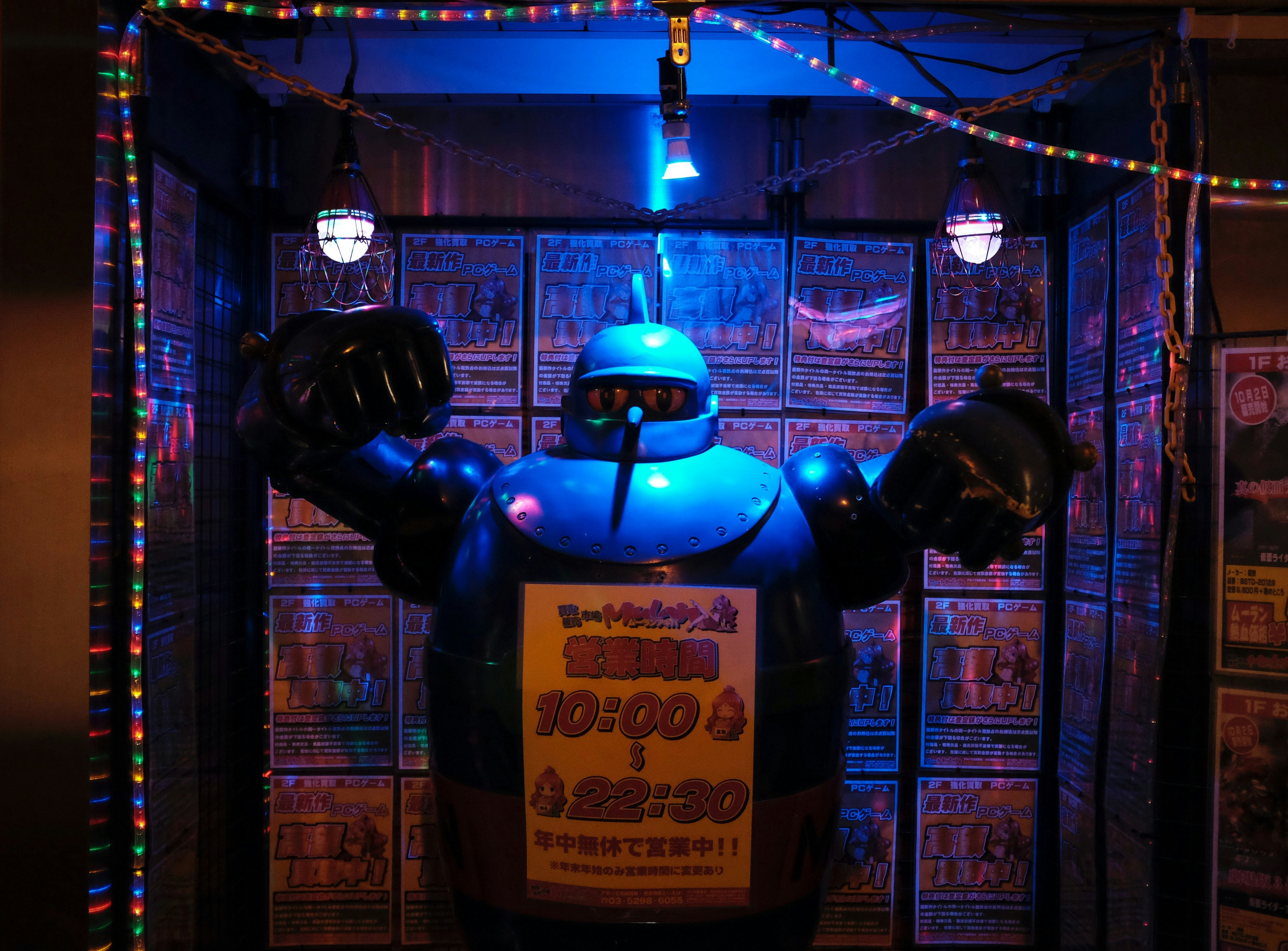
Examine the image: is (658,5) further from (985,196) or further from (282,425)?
(282,425)

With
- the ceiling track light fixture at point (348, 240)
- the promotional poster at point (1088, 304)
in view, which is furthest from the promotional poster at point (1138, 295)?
the ceiling track light fixture at point (348, 240)

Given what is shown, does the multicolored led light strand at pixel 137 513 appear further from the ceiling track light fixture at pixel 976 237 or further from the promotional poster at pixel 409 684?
the ceiling track light fixture at pixel 976 237

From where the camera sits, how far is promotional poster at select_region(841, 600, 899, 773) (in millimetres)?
2891

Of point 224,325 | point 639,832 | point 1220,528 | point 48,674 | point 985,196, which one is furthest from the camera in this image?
point 224,325

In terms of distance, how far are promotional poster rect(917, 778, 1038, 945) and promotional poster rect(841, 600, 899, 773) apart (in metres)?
0.22

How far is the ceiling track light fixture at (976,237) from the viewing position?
246cm

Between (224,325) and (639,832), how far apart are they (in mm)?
2227

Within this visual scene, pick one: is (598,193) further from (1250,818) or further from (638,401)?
(1250,818)

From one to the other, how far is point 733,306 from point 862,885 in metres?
2.11

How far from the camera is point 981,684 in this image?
2896 mm

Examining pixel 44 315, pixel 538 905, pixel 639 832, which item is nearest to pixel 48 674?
pixel 44 315

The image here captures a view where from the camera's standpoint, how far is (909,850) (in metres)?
2.93

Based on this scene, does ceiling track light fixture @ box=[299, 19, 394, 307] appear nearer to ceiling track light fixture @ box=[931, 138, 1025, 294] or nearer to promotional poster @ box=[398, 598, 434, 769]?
promotional poster @ box=[398, 598, 434, 769]

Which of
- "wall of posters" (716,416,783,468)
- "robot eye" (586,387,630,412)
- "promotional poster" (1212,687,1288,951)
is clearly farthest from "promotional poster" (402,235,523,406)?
"promotional poster" (1212,687,1288,951)
